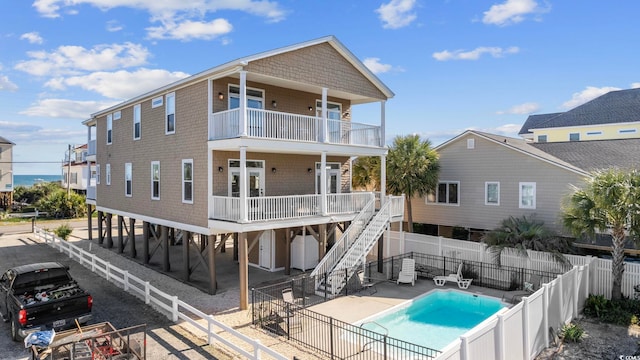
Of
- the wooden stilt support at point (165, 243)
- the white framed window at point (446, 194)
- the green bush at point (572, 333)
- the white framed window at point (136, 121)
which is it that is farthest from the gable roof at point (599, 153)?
the white framed window at point (136, 121)

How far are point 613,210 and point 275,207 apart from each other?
12202 millimetres

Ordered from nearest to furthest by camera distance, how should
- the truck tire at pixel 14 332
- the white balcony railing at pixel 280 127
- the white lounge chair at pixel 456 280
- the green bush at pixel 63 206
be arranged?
the truck tire at pixel 14 332, the white balcony railing at pixel 280 127, the white lounge chair at pixel 456 280, the green bush at pixel 63 206

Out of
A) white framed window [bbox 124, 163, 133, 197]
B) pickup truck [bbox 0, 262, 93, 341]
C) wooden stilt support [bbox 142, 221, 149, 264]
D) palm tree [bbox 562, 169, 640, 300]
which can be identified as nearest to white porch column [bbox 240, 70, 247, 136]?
pickup truck [bbox 0, 262, 93, 341]

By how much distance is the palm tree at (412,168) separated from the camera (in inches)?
942

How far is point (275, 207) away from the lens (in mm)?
15992

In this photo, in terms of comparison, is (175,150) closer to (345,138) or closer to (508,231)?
(345,138)

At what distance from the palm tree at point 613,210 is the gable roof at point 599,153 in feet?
23.1

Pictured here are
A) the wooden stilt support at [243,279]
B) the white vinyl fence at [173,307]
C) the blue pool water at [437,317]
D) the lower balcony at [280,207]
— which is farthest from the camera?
the lower balcony at [280,207]

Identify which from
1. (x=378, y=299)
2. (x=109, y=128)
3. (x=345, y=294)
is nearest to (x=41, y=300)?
(x=345, y=294)

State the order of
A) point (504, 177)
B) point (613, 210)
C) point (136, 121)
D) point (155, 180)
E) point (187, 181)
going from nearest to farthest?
point (613, 210)
point (187, 181)
point (155, 180)
point (136, 121)
point (504, 177)

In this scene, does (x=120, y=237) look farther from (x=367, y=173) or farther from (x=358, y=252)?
(x=367, y=173)

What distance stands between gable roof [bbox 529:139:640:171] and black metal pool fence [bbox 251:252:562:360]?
8.13 m

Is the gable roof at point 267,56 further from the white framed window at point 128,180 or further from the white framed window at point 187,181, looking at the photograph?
the white framed window at point 128,180

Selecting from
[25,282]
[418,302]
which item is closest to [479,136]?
[418,302]
